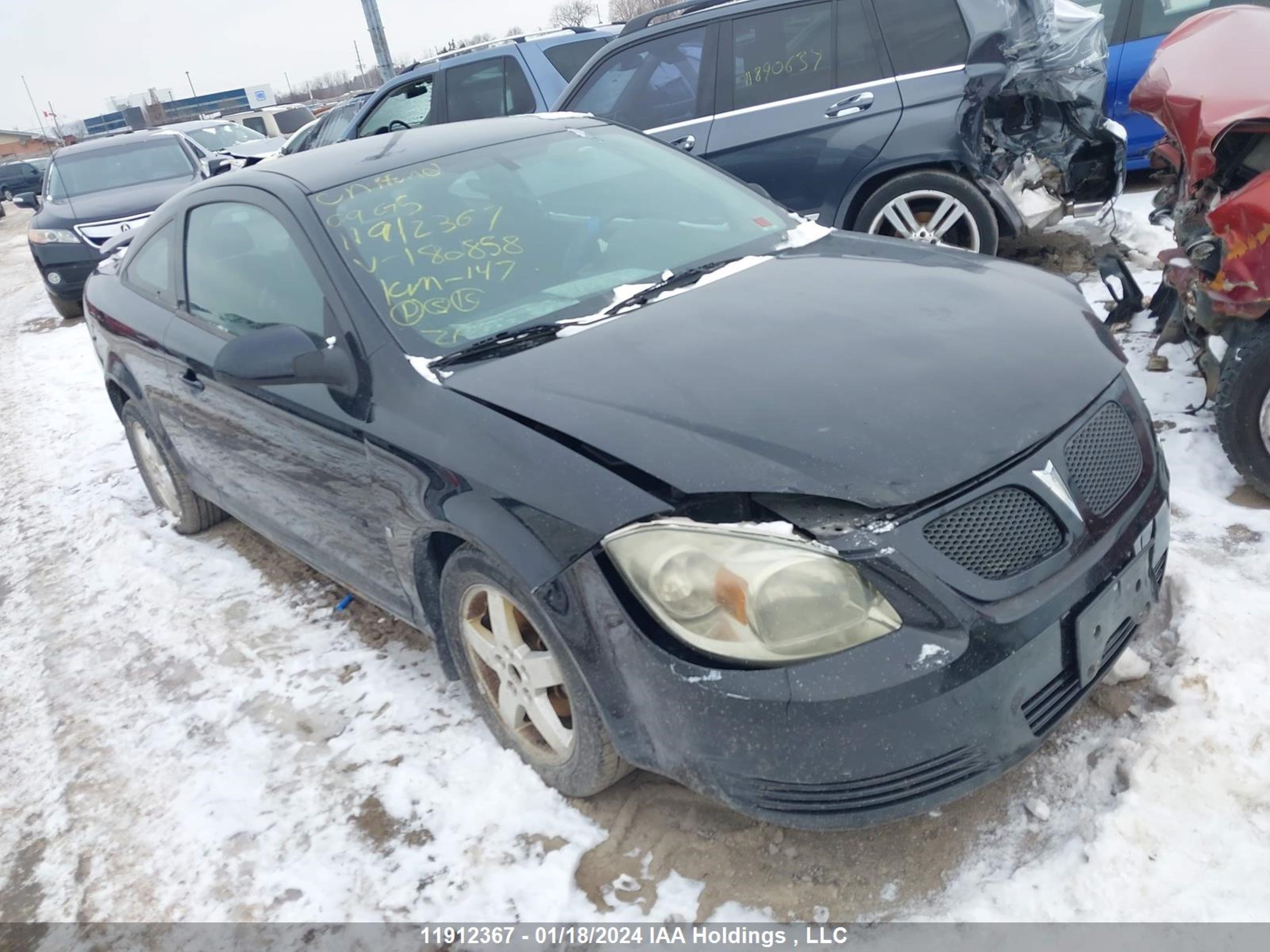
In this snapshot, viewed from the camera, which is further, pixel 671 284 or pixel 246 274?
pixel 246 274

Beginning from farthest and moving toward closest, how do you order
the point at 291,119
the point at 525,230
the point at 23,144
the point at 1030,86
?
the point at 23,144, the point at 291,119, the point at 1030,86, the point at 525,230

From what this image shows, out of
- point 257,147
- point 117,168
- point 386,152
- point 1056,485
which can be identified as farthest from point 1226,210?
point 257,147

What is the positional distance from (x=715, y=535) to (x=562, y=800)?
1.01m

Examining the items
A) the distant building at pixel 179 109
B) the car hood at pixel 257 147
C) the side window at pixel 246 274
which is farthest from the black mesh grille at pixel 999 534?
the distant building at pixel 179 109

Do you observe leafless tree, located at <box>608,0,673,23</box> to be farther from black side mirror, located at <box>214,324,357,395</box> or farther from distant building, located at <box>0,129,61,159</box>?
black side mirror, located at <box>214,324,357,395</box>

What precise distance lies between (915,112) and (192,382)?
13.0 feet

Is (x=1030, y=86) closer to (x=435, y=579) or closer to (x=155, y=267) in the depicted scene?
(x=435, y=579)

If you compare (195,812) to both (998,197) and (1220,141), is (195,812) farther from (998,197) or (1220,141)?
(998,197)

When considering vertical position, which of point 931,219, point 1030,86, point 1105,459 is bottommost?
point 931,219

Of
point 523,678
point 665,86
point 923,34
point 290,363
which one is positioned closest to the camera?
point 523,678

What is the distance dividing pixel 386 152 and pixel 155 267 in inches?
57.2

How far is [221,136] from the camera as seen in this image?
16797 mm

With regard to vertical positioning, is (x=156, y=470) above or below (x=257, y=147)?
below

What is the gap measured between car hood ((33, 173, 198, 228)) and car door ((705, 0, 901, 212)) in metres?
6.67
